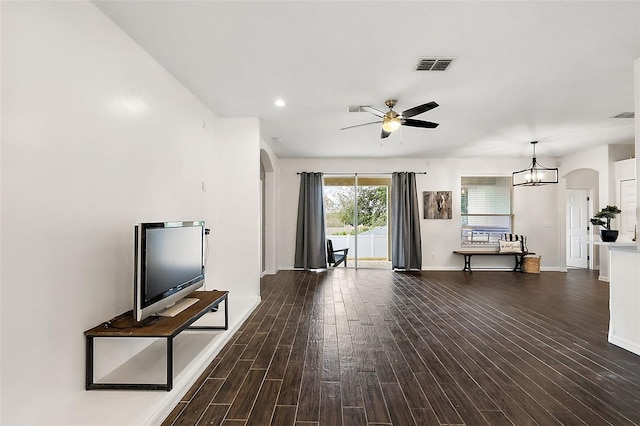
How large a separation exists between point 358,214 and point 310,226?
51.7 inches

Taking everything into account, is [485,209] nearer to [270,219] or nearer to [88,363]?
[270,219]

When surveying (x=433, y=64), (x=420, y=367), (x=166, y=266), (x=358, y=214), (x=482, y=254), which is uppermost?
(x=433, y=64)

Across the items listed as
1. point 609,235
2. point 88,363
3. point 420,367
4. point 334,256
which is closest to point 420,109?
point 420,367

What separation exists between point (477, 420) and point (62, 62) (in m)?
3.32

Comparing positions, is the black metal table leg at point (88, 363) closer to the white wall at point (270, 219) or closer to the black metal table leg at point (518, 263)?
the white wall at point (270, 219)

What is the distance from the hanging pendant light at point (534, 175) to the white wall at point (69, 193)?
6.73 meters

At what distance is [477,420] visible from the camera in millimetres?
1925

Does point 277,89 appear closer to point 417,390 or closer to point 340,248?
→ point 417,390

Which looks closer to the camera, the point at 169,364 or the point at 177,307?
the point at 169,364

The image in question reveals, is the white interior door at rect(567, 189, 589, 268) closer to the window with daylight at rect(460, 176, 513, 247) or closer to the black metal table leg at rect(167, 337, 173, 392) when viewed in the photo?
the window with daylight at rect(460, 176, 513, 247)

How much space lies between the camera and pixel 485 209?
25.3 ft

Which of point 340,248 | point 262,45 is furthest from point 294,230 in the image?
point 262,45

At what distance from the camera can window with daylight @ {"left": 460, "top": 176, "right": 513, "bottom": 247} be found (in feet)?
25.2

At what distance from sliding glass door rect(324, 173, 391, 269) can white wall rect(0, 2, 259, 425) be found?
520 centimetres
